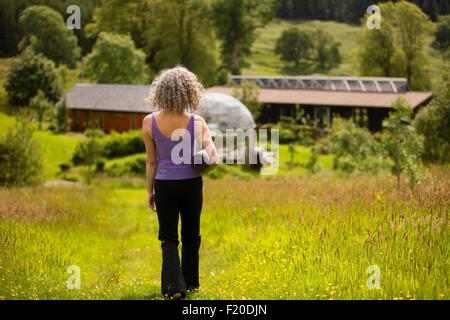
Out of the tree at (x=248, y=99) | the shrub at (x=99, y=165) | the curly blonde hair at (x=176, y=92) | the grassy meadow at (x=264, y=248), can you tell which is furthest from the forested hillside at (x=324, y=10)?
the curly blonde hair at (x=176, y=92)

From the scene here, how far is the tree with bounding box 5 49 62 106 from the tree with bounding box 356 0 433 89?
22.7m

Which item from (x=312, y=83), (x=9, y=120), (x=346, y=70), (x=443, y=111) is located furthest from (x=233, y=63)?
(x=443, y=111)

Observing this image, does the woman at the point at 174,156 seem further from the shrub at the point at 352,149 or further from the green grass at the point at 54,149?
the green grass at the point at 54,149

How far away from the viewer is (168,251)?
6078 mm

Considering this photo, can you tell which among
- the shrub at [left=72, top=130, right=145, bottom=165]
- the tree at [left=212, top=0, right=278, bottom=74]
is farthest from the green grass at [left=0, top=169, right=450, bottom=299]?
the tree at [left=212, top=0, right=278, bottom=74]

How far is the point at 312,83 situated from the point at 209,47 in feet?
44.1

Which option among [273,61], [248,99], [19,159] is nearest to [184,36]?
[248,99]

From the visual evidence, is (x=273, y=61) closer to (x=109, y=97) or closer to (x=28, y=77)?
(x=109, y=97)

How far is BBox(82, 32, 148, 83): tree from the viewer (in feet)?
184

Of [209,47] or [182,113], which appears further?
[209,47]

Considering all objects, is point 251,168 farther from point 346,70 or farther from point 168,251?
point 346,70

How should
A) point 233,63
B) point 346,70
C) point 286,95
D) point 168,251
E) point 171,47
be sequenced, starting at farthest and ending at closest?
point 346,70
point 233,63
point 171,47
point 286,95
point 168,251

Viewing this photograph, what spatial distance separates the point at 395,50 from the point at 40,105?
31.4 metres

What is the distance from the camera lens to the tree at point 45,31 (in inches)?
1132
